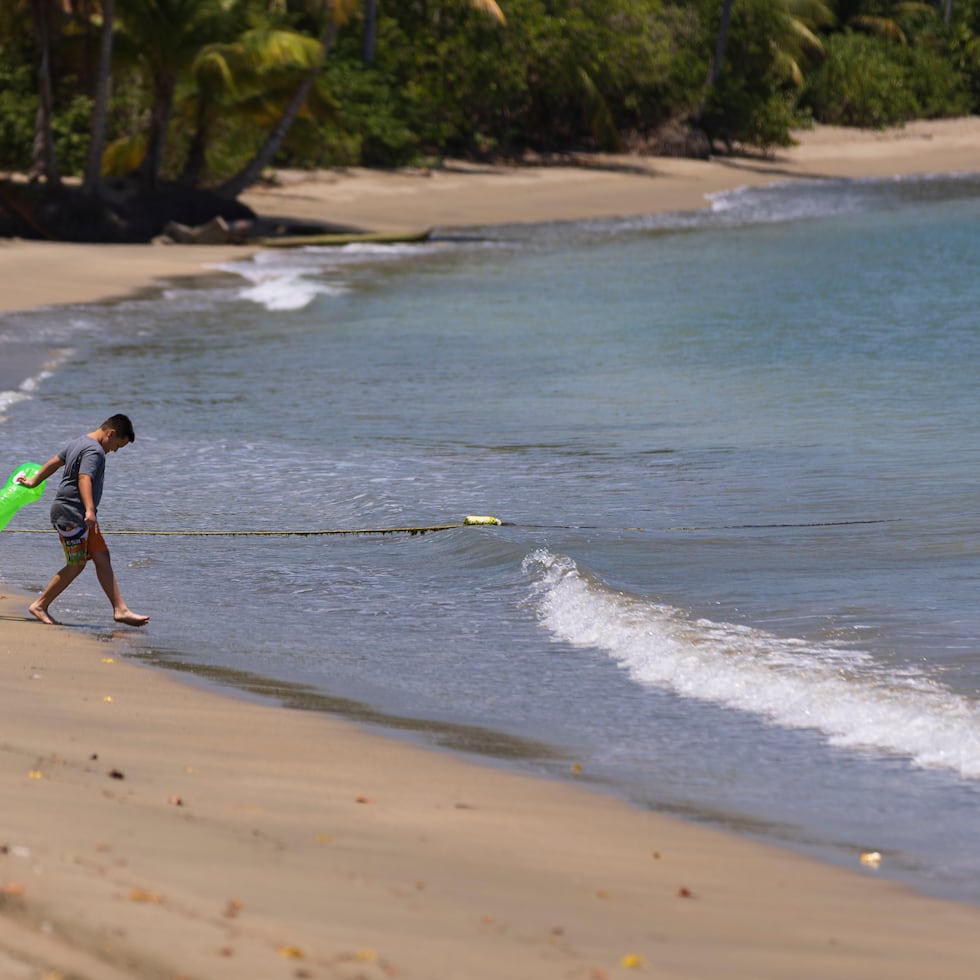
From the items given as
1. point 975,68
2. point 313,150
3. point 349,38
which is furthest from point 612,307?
point 975,68

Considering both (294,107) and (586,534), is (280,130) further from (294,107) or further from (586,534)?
(586,534)

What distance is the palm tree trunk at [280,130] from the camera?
108 ft

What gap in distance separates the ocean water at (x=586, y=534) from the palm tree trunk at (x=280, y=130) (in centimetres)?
1049

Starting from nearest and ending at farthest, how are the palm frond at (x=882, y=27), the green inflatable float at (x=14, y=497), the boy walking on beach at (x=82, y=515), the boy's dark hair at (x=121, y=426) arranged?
the boy's dark hair at (x=121, y=426), the boy walking on beach at (x=82, y=515), the green inflatable float at (x=14, y=497), the palm frond at (x=882, y=27)

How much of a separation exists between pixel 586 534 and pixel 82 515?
345 cm

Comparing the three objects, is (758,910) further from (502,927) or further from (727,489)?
(727,489)

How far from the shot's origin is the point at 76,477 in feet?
25.6

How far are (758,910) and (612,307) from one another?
19.7 meters

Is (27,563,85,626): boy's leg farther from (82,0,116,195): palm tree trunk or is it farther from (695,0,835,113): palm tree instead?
(695,0,835,113): palm tree

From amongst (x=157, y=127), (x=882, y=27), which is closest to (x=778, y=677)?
(x=157, y=127)

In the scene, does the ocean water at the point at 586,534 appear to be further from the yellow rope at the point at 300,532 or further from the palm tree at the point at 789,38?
the palm tree at the point at 789,38

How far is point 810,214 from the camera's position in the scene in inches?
1592

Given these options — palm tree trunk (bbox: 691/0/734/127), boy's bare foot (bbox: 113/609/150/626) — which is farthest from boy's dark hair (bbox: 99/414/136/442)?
palm tree trunk (bbox: 691/0/734/127)

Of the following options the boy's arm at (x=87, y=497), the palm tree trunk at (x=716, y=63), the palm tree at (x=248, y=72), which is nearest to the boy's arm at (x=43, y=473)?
the boy's arm at (x=87, y=497)
